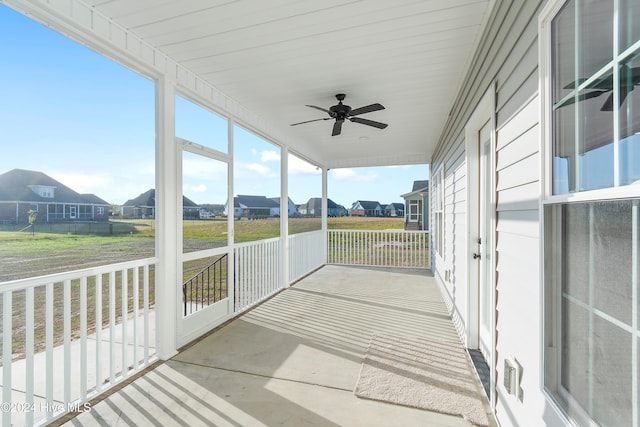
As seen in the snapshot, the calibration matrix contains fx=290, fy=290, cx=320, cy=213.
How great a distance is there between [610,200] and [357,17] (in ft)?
6.15

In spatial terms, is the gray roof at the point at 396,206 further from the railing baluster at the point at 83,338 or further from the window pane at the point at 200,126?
the railing baluster at the point at 83,338

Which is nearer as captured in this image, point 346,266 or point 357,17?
point 357,17

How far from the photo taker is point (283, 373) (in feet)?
7.73

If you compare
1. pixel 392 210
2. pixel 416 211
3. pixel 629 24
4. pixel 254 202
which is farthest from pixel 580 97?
pixel 416 211

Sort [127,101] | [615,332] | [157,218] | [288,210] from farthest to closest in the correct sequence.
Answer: [288,210]
[157,218]
[127,101]
[615,332]

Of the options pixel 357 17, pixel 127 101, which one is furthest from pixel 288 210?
pixel 357 17

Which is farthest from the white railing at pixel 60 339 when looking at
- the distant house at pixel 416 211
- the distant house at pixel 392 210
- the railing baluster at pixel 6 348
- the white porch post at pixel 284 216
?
the distant house at pixel 416 211

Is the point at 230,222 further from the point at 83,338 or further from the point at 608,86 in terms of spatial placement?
the point at 608,86

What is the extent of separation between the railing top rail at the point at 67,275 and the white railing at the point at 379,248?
202 inches

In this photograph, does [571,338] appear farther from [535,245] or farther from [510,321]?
[510,321]

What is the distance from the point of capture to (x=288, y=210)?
517cm

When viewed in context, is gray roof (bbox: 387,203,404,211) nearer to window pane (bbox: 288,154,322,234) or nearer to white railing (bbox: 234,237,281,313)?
window pane (bbox: 288,154,322,234)

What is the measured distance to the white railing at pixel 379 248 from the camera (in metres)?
6.76

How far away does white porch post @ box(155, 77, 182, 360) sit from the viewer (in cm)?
257
